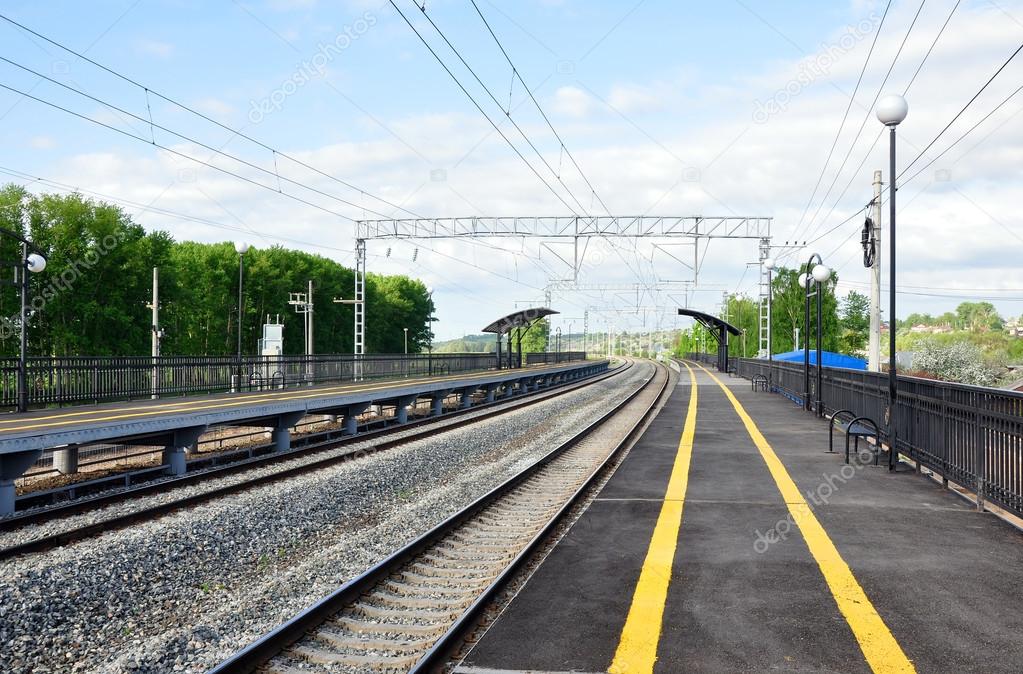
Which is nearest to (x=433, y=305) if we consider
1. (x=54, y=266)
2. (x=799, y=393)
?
(x=54, y=266)

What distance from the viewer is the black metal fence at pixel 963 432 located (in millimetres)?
7410

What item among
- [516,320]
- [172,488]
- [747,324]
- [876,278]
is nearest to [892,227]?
[876,278]

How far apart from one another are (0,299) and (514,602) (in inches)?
2273

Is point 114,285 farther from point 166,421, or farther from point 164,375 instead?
point 166,421

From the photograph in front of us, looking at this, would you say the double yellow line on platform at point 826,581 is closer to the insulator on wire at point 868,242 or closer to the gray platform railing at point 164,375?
the insulator on wire at point 868,242

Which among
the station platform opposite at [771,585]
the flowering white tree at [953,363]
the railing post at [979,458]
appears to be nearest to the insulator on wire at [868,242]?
the station platform opposite at [771,585]

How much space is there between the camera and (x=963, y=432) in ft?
28.4

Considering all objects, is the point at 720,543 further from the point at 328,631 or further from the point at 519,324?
the point at 519,324

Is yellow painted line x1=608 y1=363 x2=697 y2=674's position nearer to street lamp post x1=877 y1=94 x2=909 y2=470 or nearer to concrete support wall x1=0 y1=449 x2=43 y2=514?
street lamp post x1=877 y1=94 x2=909 y2=470

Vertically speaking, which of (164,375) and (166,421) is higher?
(164,375)

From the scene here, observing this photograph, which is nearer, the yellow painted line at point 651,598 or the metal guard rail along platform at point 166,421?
the yellow painted line at point 651,598

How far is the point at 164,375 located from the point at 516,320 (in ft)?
96.0

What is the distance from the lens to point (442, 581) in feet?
20.7

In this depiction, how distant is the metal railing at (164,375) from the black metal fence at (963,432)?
19.4 m
